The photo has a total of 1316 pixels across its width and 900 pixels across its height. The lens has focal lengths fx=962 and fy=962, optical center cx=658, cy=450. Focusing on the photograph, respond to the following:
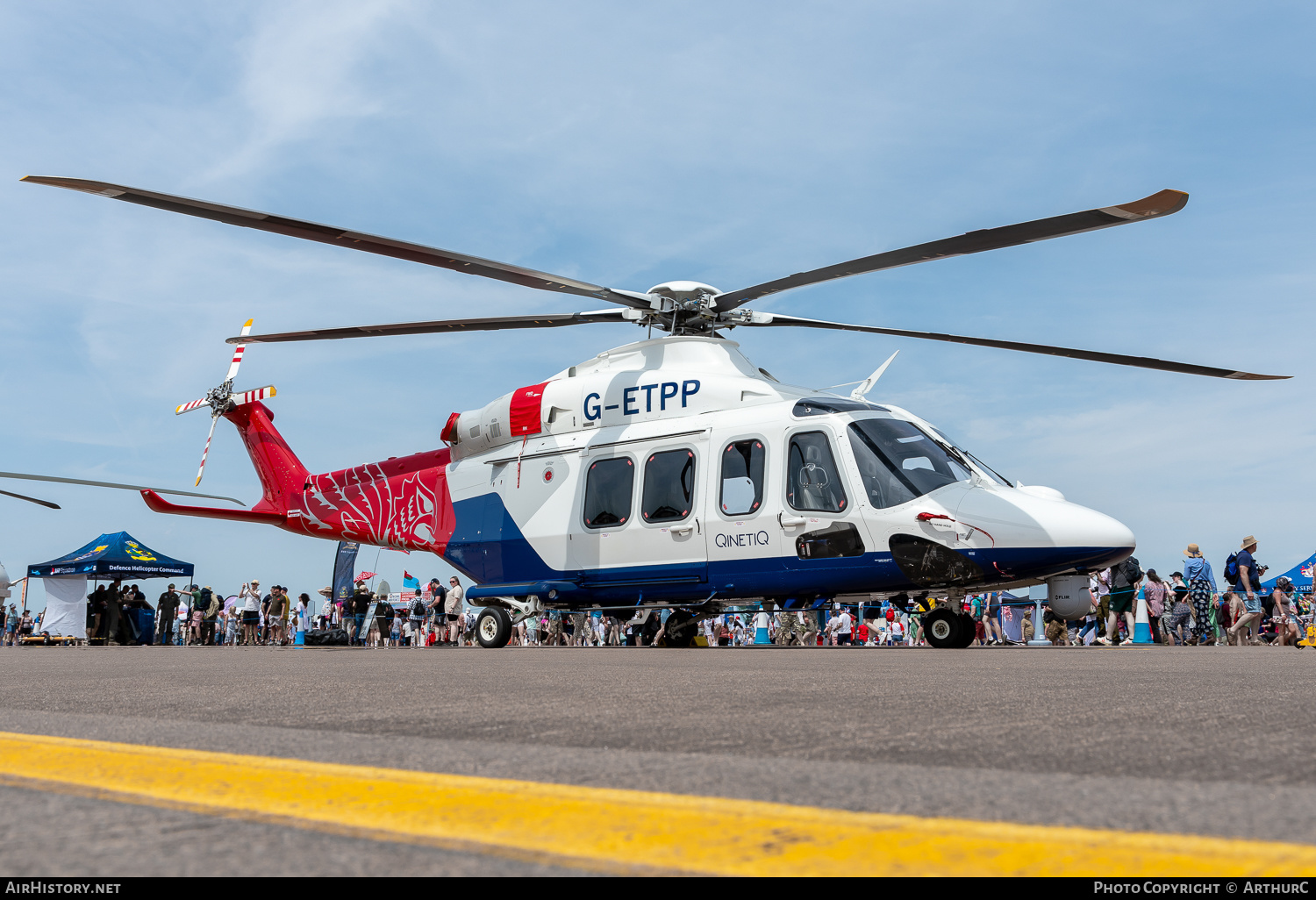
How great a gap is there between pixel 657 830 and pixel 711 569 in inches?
395

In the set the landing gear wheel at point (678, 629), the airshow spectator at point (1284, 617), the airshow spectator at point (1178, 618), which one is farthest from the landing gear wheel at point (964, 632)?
the airshow spectator at point (1284, 617)

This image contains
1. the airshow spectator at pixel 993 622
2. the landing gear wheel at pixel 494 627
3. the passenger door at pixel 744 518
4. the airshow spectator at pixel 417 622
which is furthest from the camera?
the airshow spectator at pixel 417 622

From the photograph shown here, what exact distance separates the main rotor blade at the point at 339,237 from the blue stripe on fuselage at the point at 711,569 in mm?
3486

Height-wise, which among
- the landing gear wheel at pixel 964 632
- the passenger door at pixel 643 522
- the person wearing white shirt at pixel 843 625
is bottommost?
the person wearing white shirt at pixel 843 625

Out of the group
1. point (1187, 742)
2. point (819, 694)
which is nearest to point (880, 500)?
point (819, 694)

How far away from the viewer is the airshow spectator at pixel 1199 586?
1469 centimetres

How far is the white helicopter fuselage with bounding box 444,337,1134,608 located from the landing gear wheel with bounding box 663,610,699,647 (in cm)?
98

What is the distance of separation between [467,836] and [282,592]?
1089 inches

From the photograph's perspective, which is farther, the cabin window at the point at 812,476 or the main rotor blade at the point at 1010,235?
the cabin window at the point at 812,476

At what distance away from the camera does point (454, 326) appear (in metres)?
12.1

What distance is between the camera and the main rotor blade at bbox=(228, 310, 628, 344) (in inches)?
472

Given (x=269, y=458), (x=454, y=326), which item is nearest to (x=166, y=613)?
(x=269, y=458)

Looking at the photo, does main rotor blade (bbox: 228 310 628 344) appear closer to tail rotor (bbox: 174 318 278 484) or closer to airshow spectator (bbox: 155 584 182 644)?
tail rotor (bbox: 174 318 278 484)

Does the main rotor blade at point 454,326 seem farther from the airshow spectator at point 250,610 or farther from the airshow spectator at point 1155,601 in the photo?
the airshow spectator at point 250,610
